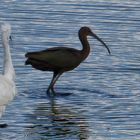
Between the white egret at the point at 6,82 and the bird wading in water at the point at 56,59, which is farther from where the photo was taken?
the bird wading in water at the point at 56,59

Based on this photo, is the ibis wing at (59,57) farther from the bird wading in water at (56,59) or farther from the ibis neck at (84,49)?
the ibis neck at (84,49)

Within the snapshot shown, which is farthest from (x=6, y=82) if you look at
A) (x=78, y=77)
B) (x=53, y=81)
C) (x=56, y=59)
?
(x=78, y=77)

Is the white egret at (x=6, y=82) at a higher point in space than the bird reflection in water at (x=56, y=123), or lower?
higher

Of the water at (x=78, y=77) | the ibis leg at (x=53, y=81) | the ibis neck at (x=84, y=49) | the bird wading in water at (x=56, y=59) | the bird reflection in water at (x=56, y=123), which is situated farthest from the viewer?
the ibis neck at (x=84, y=49)

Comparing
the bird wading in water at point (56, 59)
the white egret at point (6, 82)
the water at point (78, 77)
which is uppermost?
the white egret at point (6, 82)

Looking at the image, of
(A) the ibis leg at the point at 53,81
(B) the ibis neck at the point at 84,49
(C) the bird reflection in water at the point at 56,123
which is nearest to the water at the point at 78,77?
(C) the bird reflection in water at the point at 56,123

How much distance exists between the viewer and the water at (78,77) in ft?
42.1

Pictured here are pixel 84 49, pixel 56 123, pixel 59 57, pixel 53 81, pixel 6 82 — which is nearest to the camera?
pixel 6 82

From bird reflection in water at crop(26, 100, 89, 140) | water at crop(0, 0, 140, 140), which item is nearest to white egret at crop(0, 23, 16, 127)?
water at crop(0, 0, 140, 140)

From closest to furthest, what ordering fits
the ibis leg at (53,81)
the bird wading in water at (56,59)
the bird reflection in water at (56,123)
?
the bird reflection in water at (56,123) → the ibis leg at (53,81) → the bird wading in water at (56,59)

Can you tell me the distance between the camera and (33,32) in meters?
19.5

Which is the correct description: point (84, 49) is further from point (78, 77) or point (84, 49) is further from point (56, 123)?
point (56, 123)

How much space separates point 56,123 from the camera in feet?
43.4

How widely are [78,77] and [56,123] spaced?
10.1 feet
